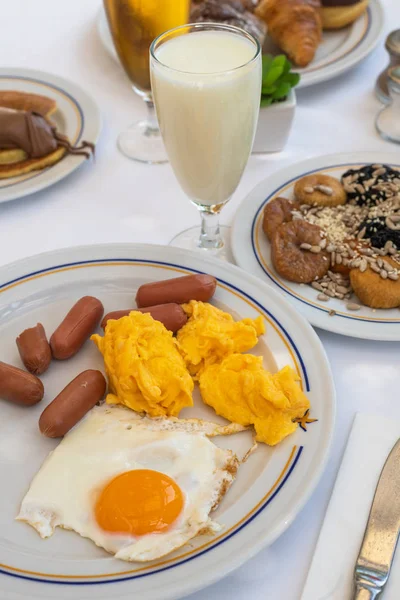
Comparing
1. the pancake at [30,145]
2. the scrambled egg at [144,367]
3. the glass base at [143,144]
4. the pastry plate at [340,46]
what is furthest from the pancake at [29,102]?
the scrambled egg at [144,367]

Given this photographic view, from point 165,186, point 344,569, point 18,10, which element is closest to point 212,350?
point 344,569

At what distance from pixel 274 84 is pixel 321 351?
100cm

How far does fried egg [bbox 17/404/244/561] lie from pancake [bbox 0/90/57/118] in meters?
1.30

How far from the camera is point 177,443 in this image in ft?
4.07

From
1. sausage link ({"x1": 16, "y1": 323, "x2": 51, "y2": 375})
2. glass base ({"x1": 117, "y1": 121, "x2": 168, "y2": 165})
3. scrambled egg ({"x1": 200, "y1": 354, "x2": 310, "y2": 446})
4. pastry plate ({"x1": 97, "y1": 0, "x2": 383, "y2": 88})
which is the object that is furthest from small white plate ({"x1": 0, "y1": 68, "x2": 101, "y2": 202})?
scrambled egg ({"x1": 200, "y1": 354, "x2": 310, "y2": 446})

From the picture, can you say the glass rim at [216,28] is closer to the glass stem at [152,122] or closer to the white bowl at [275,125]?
the white bowl at [275,125]

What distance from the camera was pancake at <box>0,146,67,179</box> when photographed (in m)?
1.95

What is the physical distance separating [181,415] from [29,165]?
102 centimetres

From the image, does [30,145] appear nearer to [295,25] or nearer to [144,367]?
[144,367]

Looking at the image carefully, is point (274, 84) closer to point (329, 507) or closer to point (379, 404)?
point (379, 404)

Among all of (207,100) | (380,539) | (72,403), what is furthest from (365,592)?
(207,100)

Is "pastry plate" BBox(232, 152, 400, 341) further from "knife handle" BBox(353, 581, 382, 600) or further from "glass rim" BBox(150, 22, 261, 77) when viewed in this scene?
"knife handle" BBox(353, 581, 382, 600)

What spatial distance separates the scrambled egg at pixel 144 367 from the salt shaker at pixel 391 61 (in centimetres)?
141

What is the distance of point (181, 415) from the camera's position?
1.36 m
